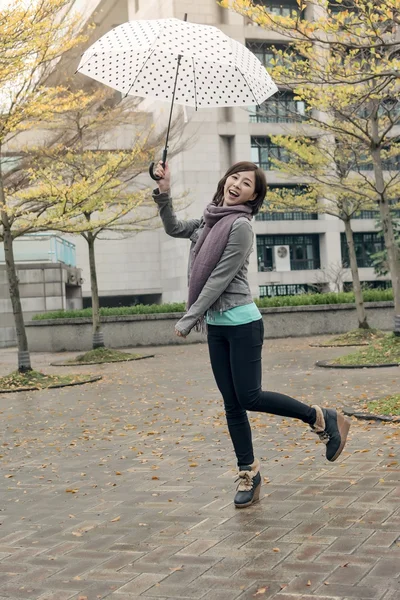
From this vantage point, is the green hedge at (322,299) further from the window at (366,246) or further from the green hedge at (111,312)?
the window at (366,246)

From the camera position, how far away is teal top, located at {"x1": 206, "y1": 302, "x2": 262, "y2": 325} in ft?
16.7

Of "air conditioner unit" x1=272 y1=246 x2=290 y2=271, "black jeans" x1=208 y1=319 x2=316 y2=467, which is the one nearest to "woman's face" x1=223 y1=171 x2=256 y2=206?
"black jeans" x1=208 y1=319 x2=316 y2=467

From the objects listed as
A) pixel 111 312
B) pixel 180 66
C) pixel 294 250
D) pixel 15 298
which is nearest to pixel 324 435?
pixel 180 66

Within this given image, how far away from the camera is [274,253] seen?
180 ft

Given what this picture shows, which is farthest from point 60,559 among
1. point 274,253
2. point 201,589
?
point 274,253

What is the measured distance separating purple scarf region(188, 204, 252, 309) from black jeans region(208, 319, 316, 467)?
0.29 meters

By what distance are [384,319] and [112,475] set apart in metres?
22.4

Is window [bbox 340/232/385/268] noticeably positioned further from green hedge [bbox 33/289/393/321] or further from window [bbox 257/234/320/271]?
green hedge [bbox 33/289/393/321]

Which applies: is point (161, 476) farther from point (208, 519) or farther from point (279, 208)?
point (279, 208)

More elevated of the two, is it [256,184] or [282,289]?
[256,184]

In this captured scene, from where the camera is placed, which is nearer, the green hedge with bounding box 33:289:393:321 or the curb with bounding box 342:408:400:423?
the curb with bounding box 342:408:400:423

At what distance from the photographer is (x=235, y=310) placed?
5.11 m

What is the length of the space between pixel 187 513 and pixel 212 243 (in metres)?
1.67

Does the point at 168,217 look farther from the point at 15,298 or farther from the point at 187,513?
the point at 15,298
